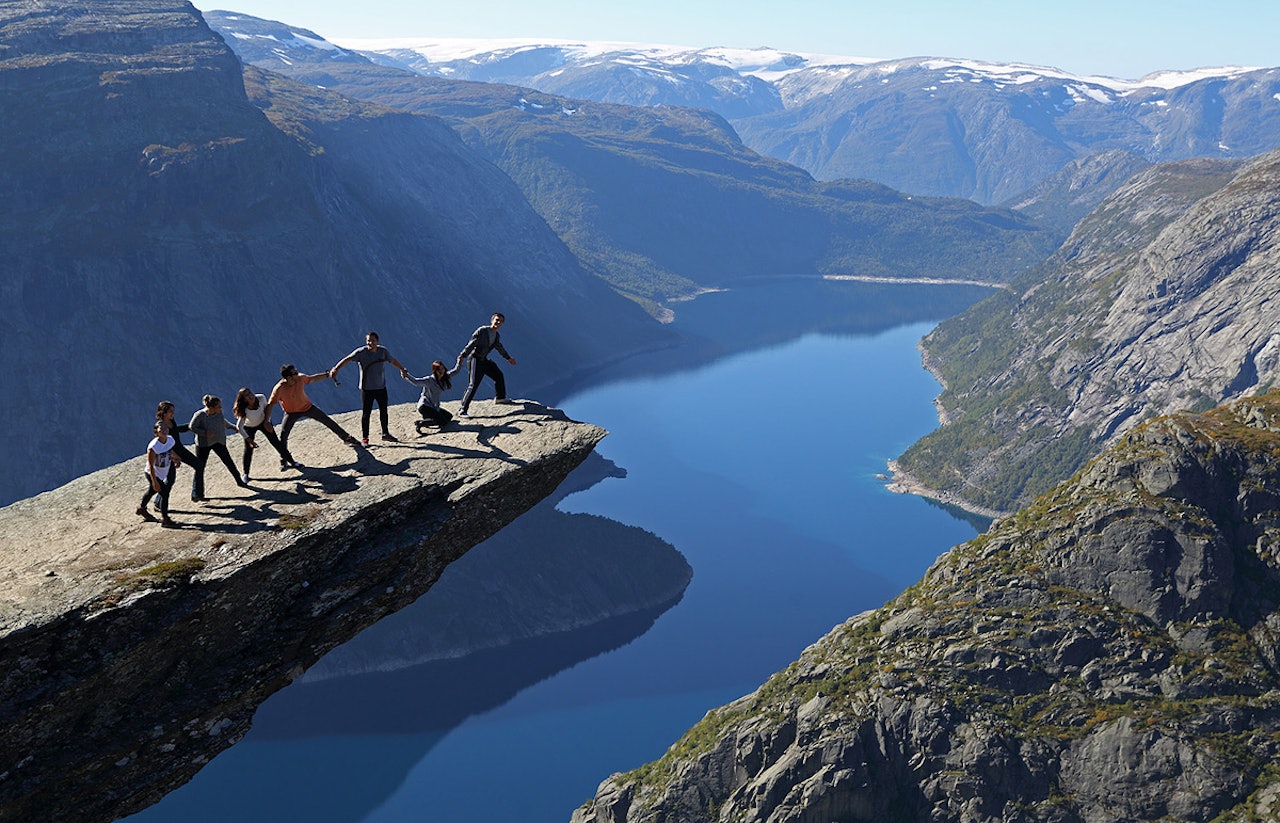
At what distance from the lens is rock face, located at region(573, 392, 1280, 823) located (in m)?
129

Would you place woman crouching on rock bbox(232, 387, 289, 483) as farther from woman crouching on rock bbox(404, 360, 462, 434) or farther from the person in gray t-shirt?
woman crouching on rock bbox(404, 360, 462, 434)

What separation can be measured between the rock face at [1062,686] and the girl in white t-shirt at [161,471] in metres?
111

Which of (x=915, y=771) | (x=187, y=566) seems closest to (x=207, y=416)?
(x=187, y=566)

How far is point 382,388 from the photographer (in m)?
42.5

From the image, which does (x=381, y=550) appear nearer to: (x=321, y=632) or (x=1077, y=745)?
(x=321, y=632)

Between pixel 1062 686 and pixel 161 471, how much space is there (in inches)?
5071

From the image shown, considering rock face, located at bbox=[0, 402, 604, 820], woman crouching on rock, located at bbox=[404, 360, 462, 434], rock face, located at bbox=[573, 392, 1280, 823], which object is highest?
woman crouching on rock, located at bbox=[404, 360, 462, 434]

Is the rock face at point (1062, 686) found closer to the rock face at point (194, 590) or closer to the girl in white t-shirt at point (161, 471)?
the rock face at point (194, 590)

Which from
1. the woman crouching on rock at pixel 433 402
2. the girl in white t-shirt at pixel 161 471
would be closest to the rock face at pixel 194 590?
the girl in white t-shirt at pixel 161 471

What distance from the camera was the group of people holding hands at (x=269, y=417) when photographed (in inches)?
1359

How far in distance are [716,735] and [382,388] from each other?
378ft

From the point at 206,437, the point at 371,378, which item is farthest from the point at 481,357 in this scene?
the point at 206,437

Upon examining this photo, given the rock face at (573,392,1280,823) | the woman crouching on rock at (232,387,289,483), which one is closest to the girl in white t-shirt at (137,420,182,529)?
the woman crouching on rock at (232,387,289,483)

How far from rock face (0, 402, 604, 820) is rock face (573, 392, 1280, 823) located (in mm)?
105544
